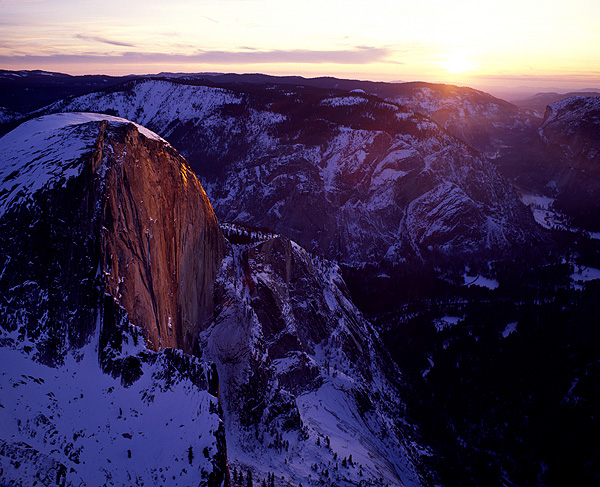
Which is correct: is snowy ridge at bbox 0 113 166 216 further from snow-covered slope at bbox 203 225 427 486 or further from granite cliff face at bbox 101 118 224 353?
snow-covered slope at bbox 203 225 427 486

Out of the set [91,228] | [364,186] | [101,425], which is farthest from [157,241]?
[364,186]

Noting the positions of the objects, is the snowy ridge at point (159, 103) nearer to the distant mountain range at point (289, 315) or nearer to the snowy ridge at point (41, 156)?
the distant mountain range at point (289, 315)

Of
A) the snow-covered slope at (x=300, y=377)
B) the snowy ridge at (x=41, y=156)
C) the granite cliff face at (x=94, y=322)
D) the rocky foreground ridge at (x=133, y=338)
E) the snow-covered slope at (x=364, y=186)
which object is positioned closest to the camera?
the granite cliff face at (x=94, y=322)

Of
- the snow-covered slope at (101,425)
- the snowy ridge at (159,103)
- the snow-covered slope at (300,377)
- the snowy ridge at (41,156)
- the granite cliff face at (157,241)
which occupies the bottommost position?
the snow-covered slope at (300,377)

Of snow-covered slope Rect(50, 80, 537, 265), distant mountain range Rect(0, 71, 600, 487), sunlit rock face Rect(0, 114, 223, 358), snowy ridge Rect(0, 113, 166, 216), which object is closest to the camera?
distant mountain range Rect(0, 71, 600, 487)

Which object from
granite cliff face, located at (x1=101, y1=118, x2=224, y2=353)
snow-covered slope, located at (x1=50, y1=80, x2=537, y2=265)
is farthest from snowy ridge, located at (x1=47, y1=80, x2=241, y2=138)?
granite cliff face, located at (x1=101, y1=118, x2=224, y2=353)

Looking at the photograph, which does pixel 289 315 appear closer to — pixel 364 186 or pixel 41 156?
pixel 41 156

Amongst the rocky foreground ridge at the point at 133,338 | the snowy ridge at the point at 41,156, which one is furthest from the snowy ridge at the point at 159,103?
the snowy ridge at the point at 41,156
